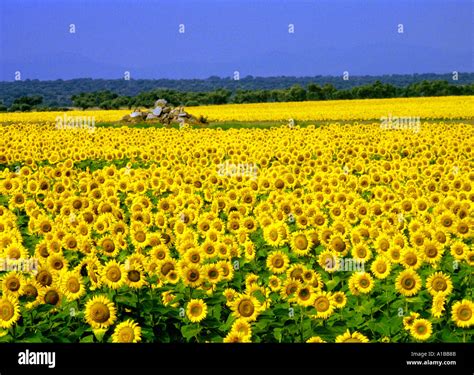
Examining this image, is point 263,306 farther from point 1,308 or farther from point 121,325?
point 1,308

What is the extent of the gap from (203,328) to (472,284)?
3.64m

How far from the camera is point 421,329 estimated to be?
6.80 meters

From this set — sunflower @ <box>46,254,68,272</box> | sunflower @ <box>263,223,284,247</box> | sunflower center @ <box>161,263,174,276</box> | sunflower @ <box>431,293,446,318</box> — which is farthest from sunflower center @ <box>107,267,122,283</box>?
sunflower @ <box>431,293,446,318</box>

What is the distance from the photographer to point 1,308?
21.2ft

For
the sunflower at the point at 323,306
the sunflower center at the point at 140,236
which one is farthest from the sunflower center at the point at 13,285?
the sunflower at the point at 323,306

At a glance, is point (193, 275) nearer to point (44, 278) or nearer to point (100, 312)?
point (100, 312)

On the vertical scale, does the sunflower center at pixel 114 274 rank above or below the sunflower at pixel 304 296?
above

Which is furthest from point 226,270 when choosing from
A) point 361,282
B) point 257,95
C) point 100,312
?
point 257,95

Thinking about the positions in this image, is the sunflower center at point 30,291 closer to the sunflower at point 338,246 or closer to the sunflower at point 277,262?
the sunflower at point 277,262

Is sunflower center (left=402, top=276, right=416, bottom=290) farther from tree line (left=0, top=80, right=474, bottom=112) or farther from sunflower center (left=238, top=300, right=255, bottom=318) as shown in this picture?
Answer: tree line (left=0, top=80, right=474, bottom=112)

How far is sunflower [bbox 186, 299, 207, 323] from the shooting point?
692cm

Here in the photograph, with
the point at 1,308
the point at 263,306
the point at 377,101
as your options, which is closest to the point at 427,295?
the point at 263,306

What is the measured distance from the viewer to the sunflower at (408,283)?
7812 millimetres

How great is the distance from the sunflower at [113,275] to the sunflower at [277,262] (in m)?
2.17
